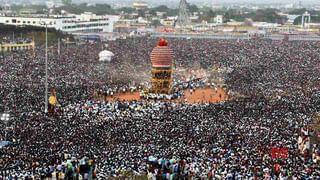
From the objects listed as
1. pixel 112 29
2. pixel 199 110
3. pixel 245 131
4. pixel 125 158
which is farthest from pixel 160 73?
pixel 112 29

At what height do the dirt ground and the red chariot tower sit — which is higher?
the red chariot tower

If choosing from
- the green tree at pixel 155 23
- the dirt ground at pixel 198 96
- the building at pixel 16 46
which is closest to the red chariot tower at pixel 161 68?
the dirt ground at pixel 198 96

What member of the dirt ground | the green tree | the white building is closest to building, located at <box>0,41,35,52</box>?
the white building

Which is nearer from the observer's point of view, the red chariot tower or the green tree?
the red chariot tower

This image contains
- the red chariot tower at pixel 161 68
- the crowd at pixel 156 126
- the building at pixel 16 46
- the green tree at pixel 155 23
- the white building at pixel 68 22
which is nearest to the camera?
the crowd at pixel 156 126

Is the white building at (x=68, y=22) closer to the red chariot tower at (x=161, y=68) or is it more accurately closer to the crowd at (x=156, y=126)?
the crowd at (x=156, y=126)

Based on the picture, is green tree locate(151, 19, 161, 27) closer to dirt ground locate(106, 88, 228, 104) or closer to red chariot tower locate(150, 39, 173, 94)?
dirt ground locate(106, 88, 228, 104)

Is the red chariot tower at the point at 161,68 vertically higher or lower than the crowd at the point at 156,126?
higher

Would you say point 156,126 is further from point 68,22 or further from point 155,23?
point 155,23
